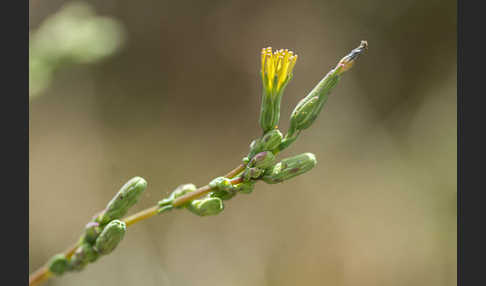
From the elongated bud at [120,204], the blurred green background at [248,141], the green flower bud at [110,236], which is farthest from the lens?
the blurred green background at [248,141]

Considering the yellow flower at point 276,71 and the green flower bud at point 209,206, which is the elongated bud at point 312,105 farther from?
the green flower bud at point 209,206

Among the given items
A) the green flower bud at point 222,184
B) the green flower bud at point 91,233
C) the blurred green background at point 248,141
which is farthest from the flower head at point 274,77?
the blurred green background at point 248,141

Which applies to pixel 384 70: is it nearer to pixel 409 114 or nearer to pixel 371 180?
pixel 409 114

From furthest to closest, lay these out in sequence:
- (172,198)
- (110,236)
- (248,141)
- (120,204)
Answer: (248,141)
(172,198)
(120,204)
(110,236)

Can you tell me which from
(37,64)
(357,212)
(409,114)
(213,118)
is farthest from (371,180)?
(37,64)

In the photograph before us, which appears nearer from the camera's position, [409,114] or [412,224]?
[412,224]

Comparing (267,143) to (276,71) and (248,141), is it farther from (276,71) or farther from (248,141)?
(248,141)

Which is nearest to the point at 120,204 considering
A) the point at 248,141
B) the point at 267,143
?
the point at 267,143
